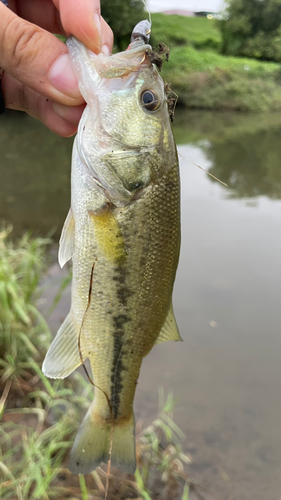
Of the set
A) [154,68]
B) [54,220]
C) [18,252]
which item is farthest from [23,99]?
[54,220]

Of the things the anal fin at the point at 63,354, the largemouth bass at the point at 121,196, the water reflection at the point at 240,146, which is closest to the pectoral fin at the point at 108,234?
the largemouth bass at the point at 121,196

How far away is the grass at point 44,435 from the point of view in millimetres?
2170

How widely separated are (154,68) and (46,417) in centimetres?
260

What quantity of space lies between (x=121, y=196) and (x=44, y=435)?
194cm

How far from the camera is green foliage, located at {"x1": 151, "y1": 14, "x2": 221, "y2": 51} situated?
30.9 metres

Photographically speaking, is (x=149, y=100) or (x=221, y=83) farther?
(x=221, y=83)

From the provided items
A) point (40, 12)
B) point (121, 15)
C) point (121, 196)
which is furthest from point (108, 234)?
point (121, 15)

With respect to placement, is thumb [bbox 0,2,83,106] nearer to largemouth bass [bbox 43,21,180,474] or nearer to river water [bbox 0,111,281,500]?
largemouth bass [bbox 43,21,180,474]

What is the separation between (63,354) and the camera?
61.7 inches

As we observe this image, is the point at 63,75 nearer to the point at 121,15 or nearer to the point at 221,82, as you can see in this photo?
the point at 121,15

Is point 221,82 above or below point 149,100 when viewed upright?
below

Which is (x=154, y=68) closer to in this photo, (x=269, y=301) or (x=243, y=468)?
(x=243, y=468)

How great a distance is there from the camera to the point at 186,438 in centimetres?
305

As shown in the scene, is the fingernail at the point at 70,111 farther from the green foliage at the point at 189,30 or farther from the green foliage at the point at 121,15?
the green foliage at the point at 189,30
